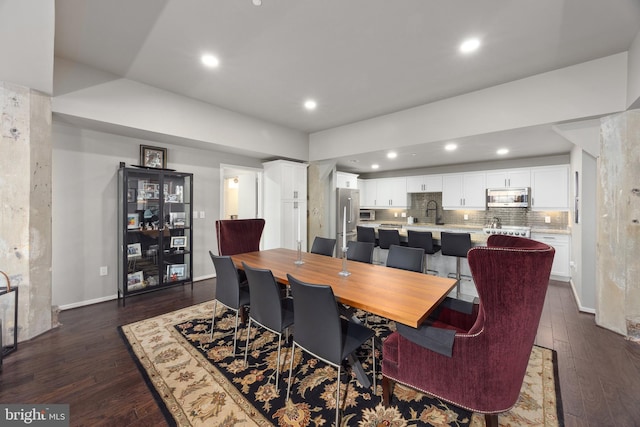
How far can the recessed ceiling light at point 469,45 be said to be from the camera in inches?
91.4

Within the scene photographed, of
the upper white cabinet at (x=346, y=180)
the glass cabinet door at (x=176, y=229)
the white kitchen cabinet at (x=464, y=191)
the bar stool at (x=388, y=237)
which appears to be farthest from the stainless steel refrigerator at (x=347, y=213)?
the glass cabinet door at (x=176, y=229)

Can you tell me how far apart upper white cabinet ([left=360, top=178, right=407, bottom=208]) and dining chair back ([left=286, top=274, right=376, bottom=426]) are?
5593mm

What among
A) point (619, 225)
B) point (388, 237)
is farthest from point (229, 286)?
point (619, 225)

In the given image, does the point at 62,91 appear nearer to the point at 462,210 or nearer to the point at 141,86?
the point at 141,86

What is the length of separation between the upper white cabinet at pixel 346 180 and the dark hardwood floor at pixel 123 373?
14.9 ft

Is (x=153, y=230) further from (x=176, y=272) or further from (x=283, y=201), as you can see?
(x=283, y=201)

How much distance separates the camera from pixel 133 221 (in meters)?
3.56

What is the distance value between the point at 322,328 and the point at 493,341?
91 centimetres

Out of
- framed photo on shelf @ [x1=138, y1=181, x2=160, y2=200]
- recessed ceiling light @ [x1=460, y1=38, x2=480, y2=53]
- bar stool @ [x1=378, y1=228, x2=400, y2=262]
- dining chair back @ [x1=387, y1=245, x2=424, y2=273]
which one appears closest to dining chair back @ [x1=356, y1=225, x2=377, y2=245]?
bar stool @ [x1=378, y1=228, x2=400, y2=262]

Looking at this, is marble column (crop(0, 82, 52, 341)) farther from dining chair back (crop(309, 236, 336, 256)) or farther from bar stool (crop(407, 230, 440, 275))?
bar stool (crop(407, 230, 440, 275))

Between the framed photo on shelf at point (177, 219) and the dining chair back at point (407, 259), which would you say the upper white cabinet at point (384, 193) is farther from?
the framed photo on shelf at point (177, 219)

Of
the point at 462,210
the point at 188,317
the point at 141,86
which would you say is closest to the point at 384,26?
the point at 141,86

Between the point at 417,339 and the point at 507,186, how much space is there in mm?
5287

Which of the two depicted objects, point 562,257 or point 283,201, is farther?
point 283,201
